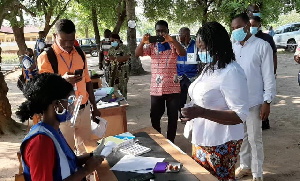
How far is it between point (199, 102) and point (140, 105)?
215 inches

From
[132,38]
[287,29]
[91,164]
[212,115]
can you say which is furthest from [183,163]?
[287,29]

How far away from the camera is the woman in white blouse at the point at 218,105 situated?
6.17ft

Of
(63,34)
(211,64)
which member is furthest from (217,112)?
(63,34)

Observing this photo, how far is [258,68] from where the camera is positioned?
302cm

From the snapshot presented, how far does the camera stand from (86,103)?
10.5 feet

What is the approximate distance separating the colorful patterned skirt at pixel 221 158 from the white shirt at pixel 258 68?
106 cm

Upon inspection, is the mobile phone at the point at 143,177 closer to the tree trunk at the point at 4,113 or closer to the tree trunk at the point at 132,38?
the tree trunk at the point at 4,113

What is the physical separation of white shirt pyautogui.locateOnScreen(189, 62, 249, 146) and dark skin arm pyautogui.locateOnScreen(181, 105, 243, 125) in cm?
4

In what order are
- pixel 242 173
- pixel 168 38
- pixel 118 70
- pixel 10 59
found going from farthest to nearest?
pixel 10 59
pixel 118 70
pixel 168 38
pixel 242 173

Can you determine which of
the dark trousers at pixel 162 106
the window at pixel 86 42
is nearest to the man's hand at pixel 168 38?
the dark trousers at pixel 162 106

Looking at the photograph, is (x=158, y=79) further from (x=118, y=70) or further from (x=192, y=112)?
(x=118, y=70)

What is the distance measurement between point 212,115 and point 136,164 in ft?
2.18

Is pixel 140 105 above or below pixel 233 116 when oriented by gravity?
below

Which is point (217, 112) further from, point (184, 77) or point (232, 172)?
point (184, 77)
